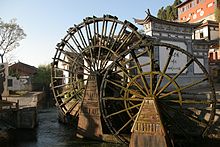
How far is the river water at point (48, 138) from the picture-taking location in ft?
34.0

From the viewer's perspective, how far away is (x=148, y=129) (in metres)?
7.76

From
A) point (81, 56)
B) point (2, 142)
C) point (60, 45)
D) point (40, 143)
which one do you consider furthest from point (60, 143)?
point (60, 45)

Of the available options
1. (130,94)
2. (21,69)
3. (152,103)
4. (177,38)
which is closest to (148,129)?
(152,103)

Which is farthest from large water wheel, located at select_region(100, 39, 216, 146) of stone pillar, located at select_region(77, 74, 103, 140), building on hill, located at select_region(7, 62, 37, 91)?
building on hill, located at select_region(7, 62, 37, 91)

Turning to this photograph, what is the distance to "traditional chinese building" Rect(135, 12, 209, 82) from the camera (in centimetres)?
1772

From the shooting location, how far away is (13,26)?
3212 cm

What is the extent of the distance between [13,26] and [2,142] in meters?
24.7

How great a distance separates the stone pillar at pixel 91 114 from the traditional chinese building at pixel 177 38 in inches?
321

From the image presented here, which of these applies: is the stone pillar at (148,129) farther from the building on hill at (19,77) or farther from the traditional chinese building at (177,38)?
the building on hill at (19,77)

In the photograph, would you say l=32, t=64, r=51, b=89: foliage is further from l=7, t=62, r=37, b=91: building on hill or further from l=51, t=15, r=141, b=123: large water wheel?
l=51, t=15, r=141, b=123: large water wheel

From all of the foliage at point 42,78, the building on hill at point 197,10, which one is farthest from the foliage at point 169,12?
the foliage at point 42,78

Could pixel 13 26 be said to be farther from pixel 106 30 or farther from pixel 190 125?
pixel 190 125

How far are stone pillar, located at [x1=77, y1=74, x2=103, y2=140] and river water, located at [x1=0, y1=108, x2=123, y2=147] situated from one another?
1.15 ft

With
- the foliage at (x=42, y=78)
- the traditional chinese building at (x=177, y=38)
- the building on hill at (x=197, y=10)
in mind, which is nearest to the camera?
the traditional chinese building at (x=177, y=38)
